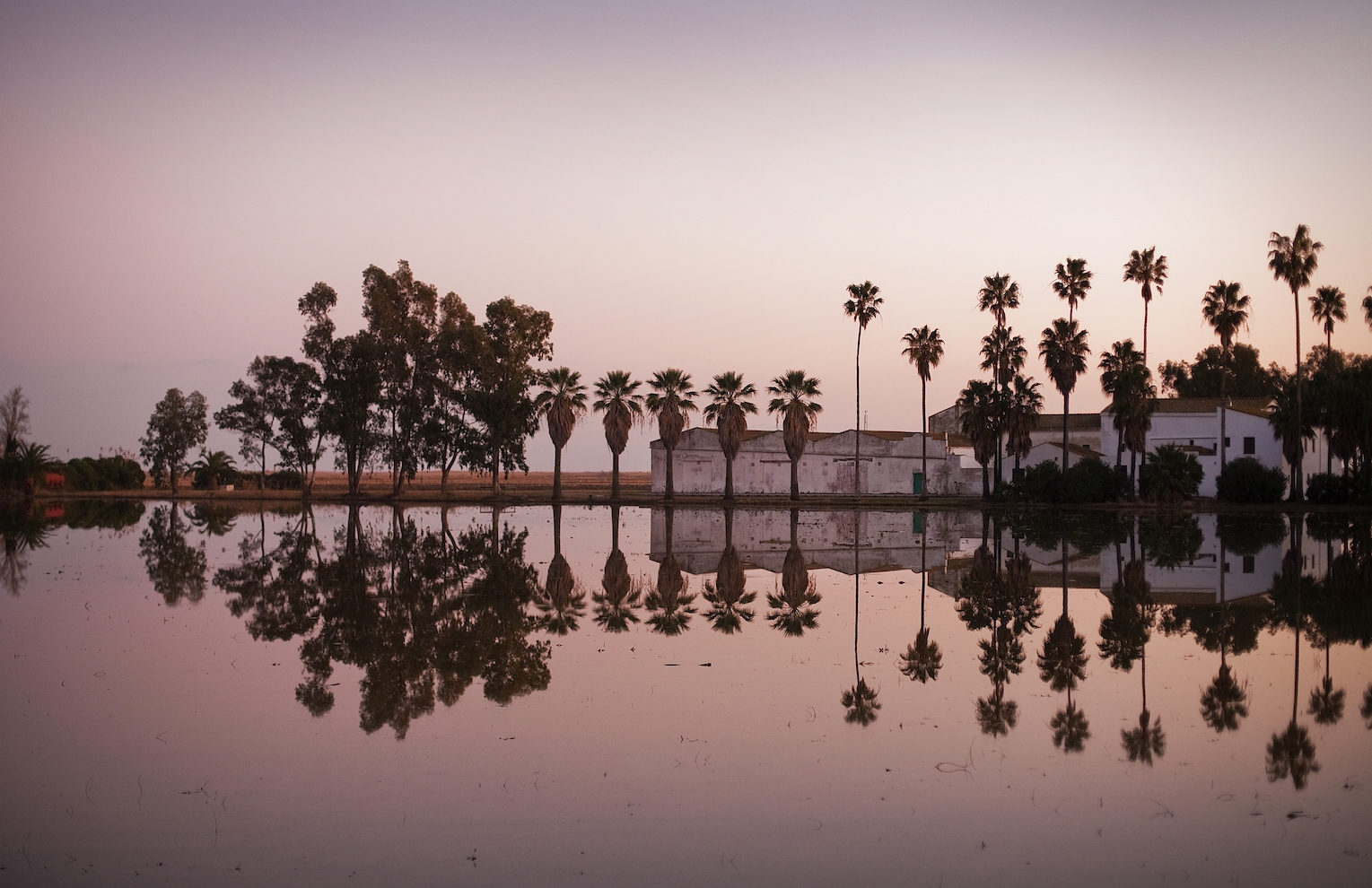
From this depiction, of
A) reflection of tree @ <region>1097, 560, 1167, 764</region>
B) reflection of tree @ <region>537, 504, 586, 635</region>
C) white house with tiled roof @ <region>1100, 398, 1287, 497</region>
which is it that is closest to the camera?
reflection of tree @ <region>1097, 560, 1167, 764</region>

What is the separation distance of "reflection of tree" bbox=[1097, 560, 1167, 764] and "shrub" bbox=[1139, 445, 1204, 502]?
3511cm

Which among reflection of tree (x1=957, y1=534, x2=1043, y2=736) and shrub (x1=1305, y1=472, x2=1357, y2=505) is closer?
reflection of tree (x1=957, y1=534, x2=1043, y2=736)

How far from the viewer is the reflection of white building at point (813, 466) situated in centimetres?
7744

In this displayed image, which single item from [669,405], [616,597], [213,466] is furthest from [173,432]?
[616,597]

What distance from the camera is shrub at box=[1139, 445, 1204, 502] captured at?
6250cm

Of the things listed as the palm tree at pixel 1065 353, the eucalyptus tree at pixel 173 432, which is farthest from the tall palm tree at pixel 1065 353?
the eucalyptus tree at pixel 173 432

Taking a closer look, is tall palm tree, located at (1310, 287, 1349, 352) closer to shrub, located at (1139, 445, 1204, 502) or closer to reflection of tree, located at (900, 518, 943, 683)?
shrub, located at (1139, 445, 1204, 502)

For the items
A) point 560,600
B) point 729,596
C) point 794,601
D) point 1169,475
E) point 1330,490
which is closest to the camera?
point 560,600

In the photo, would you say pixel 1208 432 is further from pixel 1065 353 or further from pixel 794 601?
pixel 794 601

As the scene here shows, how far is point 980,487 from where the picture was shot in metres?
81.2

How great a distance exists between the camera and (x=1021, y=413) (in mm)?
66938

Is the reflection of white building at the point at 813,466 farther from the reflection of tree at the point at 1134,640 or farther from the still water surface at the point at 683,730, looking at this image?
the still water surface at the point at 683,730

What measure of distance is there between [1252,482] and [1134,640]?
52.3 metres

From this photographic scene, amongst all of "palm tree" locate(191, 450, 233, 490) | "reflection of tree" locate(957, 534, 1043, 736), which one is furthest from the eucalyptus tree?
"reflection of tree" locate(957, 534, 1043, 736)
